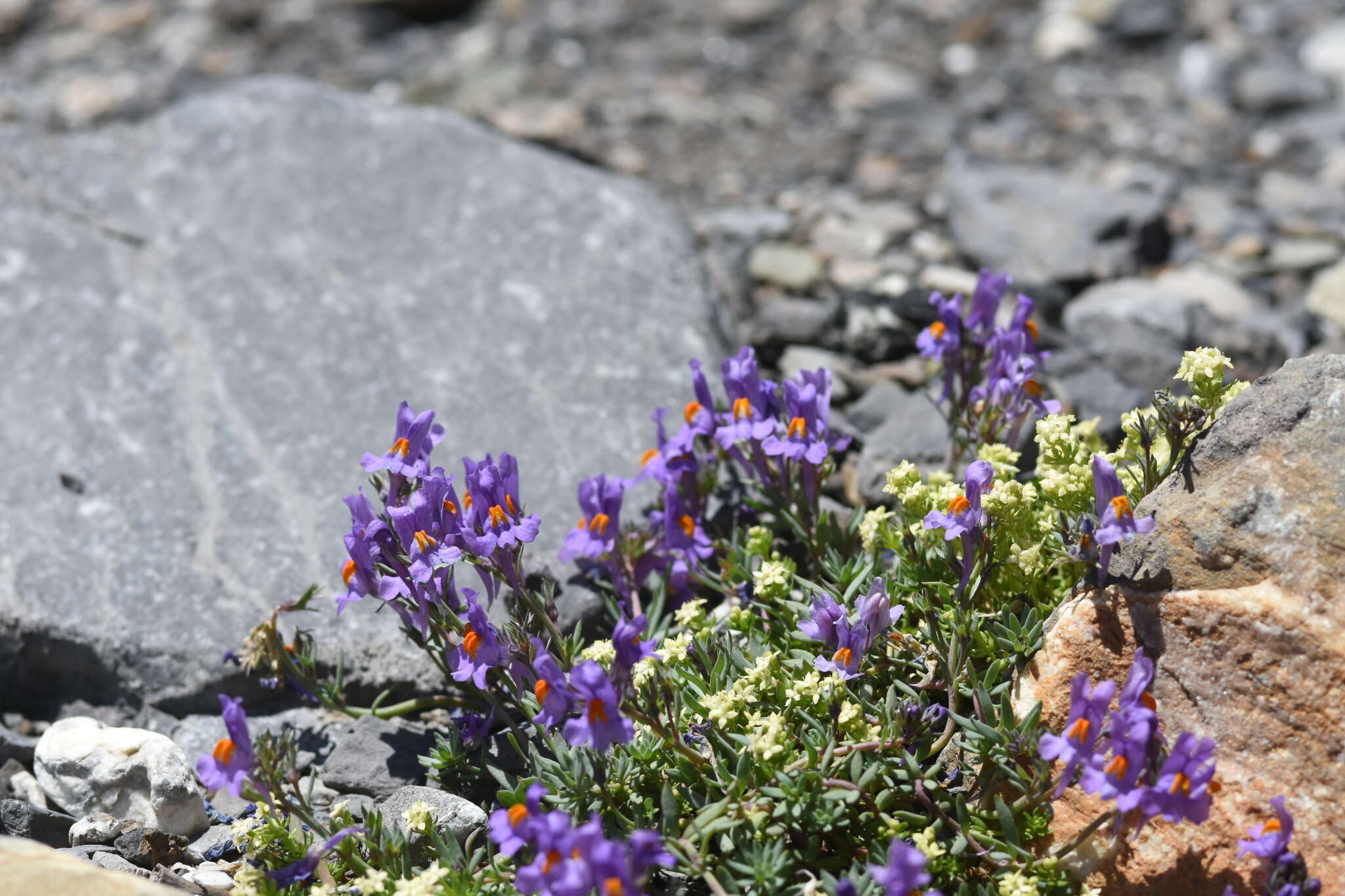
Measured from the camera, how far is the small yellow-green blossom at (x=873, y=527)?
490 centimetres

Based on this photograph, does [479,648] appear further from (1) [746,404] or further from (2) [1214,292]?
(2) [1214,292]

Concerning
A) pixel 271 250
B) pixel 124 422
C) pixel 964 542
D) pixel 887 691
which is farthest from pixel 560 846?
pixel 271 250

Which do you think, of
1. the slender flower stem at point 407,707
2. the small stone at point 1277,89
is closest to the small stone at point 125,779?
the slender flower stem at point 407,707

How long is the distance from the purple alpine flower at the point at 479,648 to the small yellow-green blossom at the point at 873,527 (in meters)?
1.51

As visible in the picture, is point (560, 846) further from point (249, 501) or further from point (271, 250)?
point (271, 250)

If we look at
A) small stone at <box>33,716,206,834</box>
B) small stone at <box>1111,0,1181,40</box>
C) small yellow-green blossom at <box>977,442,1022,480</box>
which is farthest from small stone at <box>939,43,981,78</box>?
small stone at <box>33,716,206,834</box>

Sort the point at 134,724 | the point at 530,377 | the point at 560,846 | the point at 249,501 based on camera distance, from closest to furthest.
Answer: the point at 560,846
the point at 134,724
the point at 249,501
the point at 530,377

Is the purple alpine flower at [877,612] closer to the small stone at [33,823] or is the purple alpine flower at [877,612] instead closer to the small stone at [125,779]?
the small stone at [125,779]

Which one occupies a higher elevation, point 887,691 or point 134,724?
point 887,691

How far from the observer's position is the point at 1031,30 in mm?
10516

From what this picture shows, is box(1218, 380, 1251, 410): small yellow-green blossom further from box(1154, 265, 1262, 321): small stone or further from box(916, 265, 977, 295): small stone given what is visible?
box(1154, 265, 1262, 321): small stone

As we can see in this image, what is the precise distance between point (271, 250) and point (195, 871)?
3.62 m

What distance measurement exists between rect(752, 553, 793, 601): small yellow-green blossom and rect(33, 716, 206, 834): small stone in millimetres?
2246

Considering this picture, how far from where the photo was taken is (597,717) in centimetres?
372
